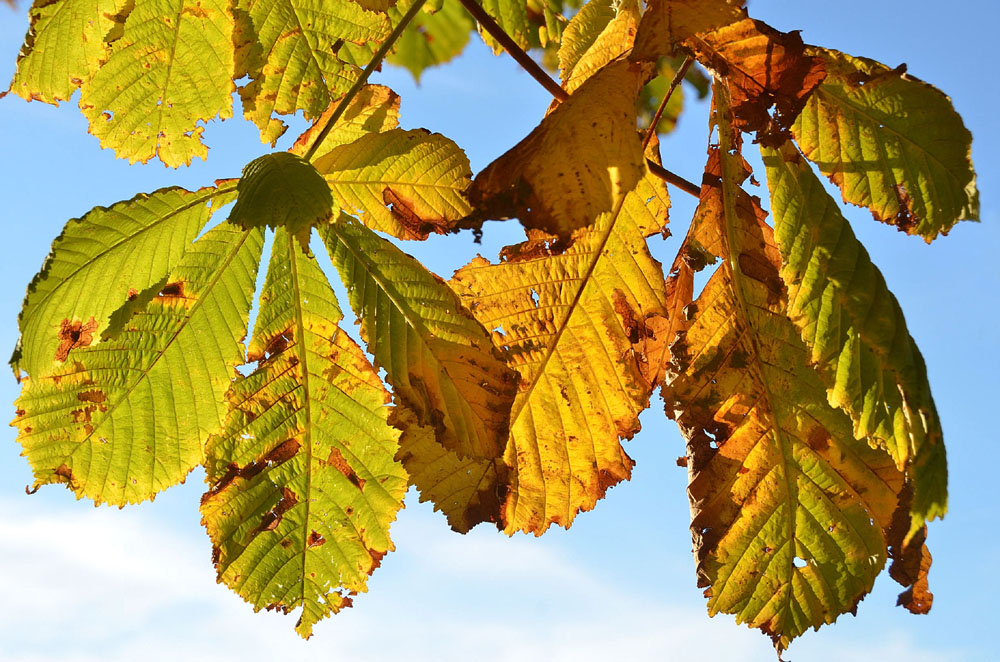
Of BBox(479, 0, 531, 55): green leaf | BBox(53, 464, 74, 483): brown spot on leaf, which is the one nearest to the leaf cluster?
BBox(53, 464, 74, 483): brown spot on leaf

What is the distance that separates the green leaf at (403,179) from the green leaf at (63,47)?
0.32m

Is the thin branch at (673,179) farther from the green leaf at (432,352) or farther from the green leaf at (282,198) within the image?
the green leaf at (282,198)

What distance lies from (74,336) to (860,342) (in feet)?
2.87

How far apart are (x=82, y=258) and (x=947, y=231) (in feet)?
3.22

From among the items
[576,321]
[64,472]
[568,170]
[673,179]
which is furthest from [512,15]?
[64,472]

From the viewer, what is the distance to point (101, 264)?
37.0 inches

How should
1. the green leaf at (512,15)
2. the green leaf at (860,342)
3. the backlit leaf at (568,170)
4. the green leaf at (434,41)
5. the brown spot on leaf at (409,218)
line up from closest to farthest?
the backlit leaf at (568,170) → the green leaf at (860,342) → the brown spot on leaf at (409,218) → the green leaf at (512,15) → the green leaf at (434,41)

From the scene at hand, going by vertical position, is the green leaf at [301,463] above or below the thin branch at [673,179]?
below

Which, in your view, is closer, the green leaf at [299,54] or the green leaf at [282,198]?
the green leaf at [282,198]

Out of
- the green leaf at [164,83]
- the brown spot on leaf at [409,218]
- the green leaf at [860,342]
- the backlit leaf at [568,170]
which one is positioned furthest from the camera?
the green leaf at [164,83]

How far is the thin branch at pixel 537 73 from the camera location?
3.25ft

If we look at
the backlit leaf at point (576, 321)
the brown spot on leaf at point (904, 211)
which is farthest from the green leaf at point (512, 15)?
the brown spot on leaf at point (904, 211)

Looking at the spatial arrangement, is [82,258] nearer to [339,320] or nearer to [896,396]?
[339,320]

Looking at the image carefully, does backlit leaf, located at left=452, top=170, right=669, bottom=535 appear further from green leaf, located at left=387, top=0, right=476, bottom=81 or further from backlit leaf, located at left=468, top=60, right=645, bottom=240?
green leaf, located at left=387, top=0, right=476, bottom=81
